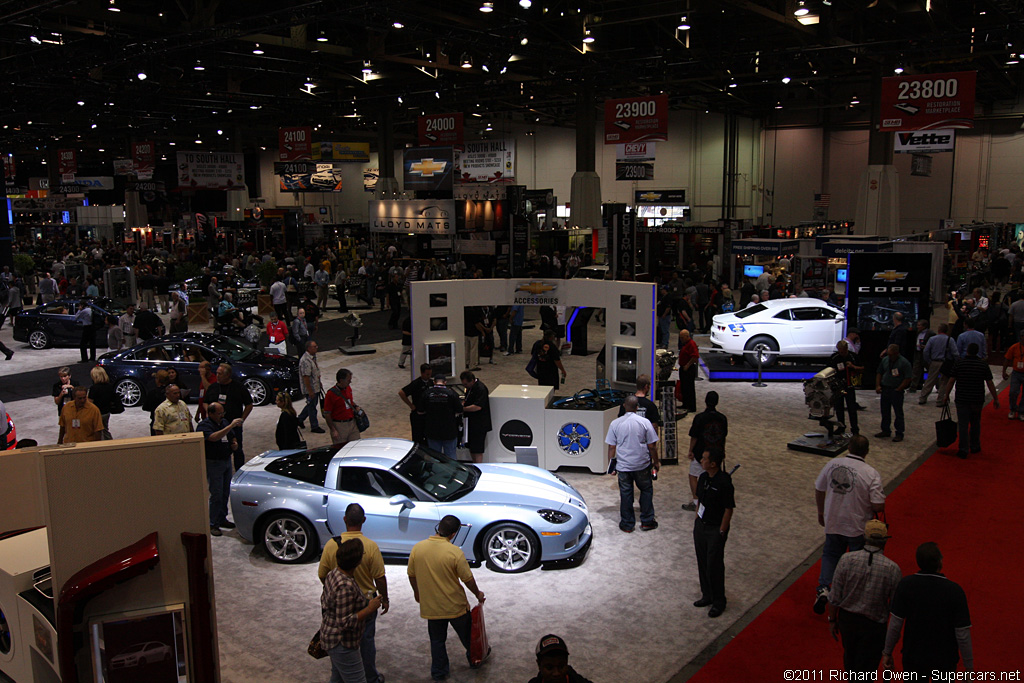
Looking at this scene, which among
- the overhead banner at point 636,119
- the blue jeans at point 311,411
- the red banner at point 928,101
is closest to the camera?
the blue jeans at point 311,411

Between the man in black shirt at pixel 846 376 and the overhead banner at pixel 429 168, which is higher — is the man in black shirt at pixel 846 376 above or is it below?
below

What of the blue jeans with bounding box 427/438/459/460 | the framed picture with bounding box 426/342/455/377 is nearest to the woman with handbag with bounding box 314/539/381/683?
the blue jeans with bounding box 427/438/459/460

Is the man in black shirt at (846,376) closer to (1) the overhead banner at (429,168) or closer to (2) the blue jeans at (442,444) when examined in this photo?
(2) the blue jeans at (442,444)

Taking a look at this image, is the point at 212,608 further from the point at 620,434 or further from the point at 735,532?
the point at 735,532

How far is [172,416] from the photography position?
28.3 feet

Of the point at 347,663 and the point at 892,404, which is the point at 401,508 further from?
the point at 892,404

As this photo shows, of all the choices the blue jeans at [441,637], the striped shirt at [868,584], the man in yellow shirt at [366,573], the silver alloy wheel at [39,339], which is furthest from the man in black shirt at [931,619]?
the silver alloy wheel at [39,339]

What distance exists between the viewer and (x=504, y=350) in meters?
18.8

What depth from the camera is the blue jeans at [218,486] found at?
8.10 m

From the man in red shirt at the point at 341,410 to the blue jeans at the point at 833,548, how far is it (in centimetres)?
570

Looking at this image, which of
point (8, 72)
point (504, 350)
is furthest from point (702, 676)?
point (8, 72)

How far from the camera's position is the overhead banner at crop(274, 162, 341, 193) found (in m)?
36.7

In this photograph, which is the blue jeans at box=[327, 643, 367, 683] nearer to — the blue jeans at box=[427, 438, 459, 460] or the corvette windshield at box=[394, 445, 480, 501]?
the corvette windshield at box=[394, 445, 480, 501]

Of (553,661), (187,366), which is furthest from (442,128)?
(553,661)
